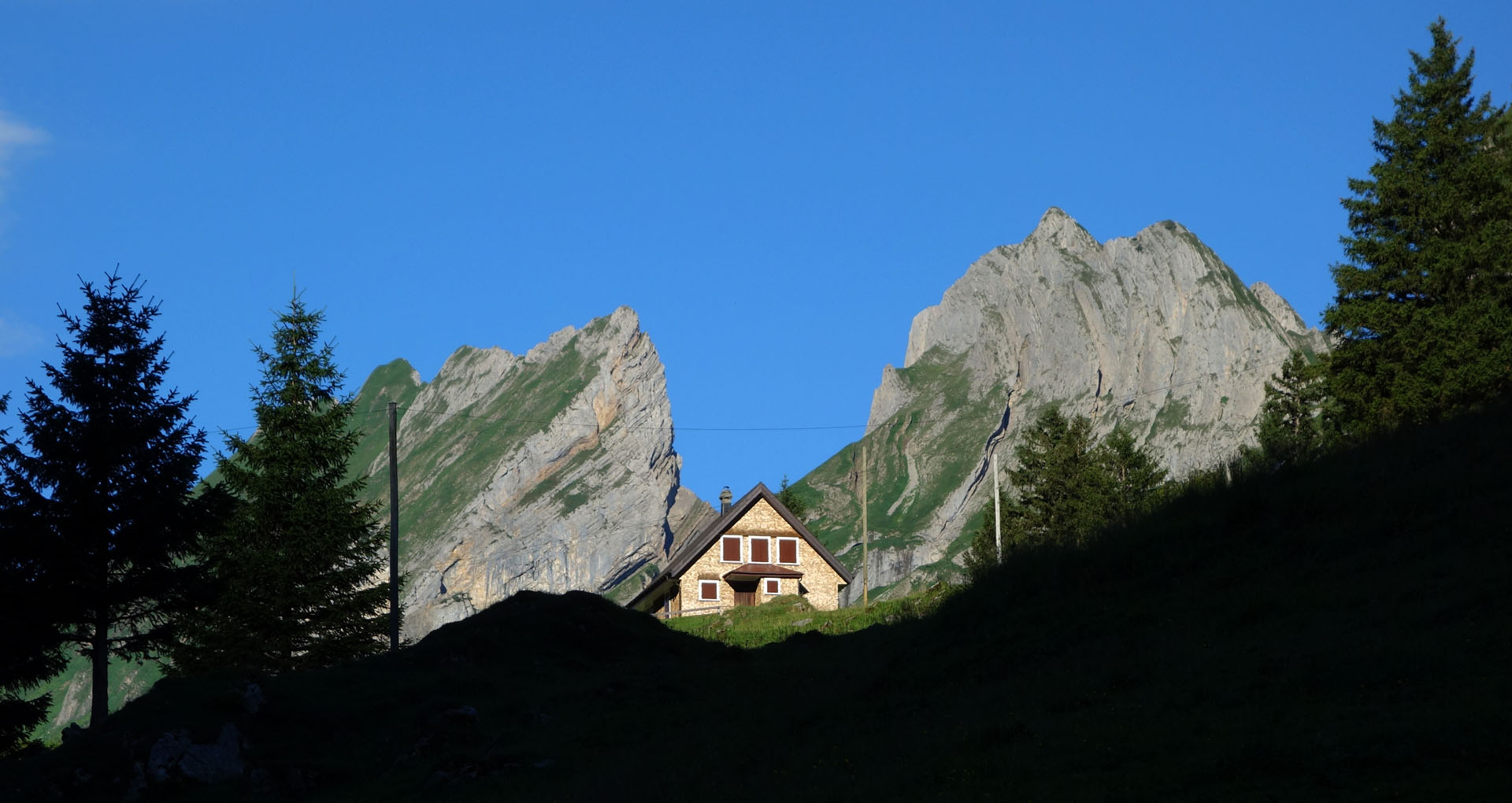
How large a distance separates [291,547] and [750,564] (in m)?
33.8

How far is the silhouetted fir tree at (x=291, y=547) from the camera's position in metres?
35.8

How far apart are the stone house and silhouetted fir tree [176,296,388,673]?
1124 inches

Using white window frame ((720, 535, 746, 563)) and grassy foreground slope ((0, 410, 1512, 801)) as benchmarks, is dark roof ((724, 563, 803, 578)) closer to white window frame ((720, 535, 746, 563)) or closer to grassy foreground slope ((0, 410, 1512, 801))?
white window frame ((720, 535, 746, 563))

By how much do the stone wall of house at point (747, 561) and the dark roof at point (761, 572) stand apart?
A: 37 cm

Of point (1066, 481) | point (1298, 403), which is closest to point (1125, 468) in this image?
point (1066, 481)

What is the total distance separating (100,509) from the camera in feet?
97.6

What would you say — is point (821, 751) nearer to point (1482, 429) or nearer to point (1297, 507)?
point (1297, 507)

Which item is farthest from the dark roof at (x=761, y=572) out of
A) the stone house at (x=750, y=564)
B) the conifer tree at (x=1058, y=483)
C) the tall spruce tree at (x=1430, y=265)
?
the tall spruce tree at (x=1430, y=265)

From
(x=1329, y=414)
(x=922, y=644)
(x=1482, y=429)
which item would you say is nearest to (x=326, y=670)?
(x=922, y=644)

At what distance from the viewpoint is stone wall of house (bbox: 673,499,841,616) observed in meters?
66.7

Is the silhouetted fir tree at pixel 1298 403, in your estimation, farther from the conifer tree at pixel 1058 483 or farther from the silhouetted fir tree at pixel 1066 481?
the conifer tree at pixel 1058 483

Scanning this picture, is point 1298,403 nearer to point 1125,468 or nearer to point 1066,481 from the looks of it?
point 1125,468

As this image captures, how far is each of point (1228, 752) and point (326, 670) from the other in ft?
72.8

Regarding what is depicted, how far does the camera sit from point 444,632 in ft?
106
